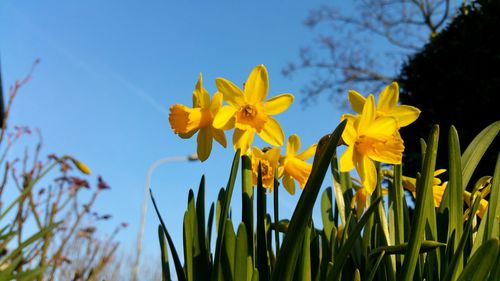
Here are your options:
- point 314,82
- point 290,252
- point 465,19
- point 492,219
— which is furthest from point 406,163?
point 314,82

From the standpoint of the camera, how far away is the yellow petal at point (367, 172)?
3.00ft

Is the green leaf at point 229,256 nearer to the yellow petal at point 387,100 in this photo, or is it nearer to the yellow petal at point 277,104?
the yellow petal at point 277,104

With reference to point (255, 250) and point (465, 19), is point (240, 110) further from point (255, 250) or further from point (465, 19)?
point (465, 19)

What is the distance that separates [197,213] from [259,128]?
203mm

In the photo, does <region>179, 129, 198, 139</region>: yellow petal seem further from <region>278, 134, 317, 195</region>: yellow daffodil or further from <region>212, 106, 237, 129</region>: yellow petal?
<region>278, 134, 317, 195</region>: yellow daffodil

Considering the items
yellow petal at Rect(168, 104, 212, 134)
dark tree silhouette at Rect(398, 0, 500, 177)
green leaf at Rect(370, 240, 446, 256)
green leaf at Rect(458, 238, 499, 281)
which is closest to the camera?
green leaf at Rect(458, 238, 499, 281)

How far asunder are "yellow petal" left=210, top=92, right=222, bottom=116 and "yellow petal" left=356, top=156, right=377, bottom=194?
290 millimetres

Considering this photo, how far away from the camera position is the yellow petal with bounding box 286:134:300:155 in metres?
1.03

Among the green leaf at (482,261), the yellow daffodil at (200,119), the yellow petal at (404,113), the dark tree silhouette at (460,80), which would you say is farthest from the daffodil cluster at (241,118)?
the dark tree silhouette at (460,80)

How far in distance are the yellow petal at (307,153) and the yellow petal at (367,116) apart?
157 mm

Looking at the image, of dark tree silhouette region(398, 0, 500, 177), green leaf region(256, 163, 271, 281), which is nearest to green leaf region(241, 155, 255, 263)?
green leaf region(256, 163, 271, 281)

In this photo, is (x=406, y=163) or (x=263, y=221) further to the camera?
(x=406, y=163)

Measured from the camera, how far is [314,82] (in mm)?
11680

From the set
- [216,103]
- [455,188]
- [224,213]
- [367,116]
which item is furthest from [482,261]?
[216,103]
